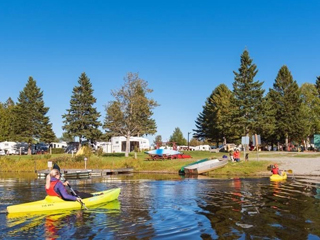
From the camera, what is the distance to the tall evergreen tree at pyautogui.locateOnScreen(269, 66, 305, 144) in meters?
68.0

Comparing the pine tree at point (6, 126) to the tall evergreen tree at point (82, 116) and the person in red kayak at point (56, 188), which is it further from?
the person in red kayak at point (56, 188)

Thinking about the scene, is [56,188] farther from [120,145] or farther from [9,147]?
[9,147]

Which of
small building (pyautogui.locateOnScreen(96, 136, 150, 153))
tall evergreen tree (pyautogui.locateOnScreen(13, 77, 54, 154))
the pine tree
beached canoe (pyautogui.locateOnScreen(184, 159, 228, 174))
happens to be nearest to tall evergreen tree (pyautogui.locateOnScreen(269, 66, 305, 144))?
small building (pyautogui.locateOnScreen(96, 136, 150, 153))

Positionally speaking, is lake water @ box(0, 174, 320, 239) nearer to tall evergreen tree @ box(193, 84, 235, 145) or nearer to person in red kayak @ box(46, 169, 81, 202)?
person in red kayak @ box(46, 169, 81, 202)

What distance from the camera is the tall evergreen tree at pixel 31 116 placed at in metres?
72.2

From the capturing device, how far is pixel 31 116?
7288cm

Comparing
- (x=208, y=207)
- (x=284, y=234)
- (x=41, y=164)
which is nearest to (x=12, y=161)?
(x=41, y=164)

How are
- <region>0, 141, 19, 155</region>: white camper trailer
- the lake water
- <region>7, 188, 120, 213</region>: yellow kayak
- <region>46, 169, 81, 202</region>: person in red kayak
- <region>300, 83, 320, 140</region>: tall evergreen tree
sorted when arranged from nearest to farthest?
the lake water < <region>7, 188, 120, 213</region>: yellow kayak < <region>46, 169, 81, 202</region>: person in red kayak < <region>300, 83, 320, 140</region>: tall evergreen tree < <region>0, 141, 19, 155</region>: white camper trailer

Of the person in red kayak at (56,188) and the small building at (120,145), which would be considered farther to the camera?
the small building at (120,145)

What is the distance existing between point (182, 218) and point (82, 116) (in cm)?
6156

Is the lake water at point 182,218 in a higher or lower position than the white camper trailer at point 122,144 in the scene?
lower

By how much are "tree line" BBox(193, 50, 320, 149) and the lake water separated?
143ft

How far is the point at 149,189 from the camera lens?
22266 millimetres

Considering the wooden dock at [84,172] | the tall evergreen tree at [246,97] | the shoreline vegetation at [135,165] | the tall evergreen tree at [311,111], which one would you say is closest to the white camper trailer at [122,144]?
the tall evergreen tree at [246,97]
